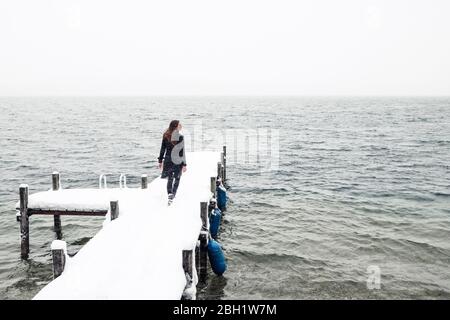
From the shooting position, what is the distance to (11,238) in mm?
14836

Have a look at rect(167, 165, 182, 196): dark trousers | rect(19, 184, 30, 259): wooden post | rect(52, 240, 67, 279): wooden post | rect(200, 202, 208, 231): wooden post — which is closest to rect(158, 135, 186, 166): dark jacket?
rect(167, 165, 182, 196): dark trousers

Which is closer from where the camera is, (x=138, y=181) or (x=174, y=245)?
(x=174, y=245)

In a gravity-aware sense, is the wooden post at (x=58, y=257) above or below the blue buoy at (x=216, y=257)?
above

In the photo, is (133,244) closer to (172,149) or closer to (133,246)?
(133,246)

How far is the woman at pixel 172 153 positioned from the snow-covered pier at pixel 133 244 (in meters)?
0.91

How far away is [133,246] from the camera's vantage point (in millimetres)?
8906

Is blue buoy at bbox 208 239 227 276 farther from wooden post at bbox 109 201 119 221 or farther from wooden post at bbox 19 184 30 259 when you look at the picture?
wooden post at bbox 19 184 30 259

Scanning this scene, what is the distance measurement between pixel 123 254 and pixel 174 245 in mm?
1143

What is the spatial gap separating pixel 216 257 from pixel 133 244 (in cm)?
285

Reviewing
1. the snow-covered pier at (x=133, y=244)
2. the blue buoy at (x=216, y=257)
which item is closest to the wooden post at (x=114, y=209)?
the snow-covered pier at (x=133, y=244)

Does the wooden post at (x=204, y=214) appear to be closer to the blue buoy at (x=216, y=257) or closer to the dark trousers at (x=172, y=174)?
the blue buoy at (x=216, y=257)

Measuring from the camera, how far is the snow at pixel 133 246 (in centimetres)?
704
